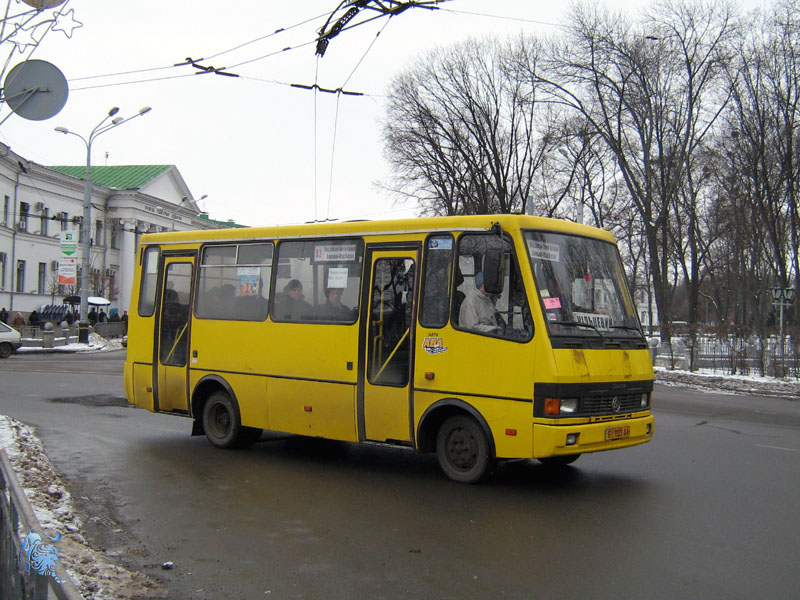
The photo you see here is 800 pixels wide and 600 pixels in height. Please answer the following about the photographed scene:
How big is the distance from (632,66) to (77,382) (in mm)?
27030

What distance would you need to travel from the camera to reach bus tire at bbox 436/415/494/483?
27.0 ft

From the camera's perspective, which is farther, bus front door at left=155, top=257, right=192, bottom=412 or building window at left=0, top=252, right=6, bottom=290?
building window at left=0, top=252, right=6, bottom=290

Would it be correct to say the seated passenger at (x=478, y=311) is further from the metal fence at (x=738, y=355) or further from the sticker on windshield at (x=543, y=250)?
the metal fence at (x=738, y=355)

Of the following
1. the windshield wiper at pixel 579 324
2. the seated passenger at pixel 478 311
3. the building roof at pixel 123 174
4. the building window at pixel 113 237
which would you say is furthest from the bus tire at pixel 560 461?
the building roof at pixel 123 174

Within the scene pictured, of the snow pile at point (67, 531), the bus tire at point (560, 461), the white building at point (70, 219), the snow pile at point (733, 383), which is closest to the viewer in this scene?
the snow pile at point (67, 531)

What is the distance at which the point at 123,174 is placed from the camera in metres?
77.9

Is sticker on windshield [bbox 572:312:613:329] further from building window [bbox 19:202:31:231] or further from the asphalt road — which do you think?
building window [bbox 19:202:31:231]

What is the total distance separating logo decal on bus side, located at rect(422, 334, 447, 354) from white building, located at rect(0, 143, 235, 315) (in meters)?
43.0

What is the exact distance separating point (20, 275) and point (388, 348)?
191ft

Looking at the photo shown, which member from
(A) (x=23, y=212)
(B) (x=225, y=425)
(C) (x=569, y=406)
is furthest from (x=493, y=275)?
(A) (x=23, y=212)

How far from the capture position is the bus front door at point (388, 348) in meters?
8.85

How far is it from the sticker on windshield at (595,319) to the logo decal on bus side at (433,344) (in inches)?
53.6

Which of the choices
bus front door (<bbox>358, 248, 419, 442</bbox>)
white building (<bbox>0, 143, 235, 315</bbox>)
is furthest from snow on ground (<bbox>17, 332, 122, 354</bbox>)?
bus front door (<bbox>358, 248, 419, 442</bbox>)

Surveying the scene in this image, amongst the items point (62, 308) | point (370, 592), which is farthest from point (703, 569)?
point (62, 308)
